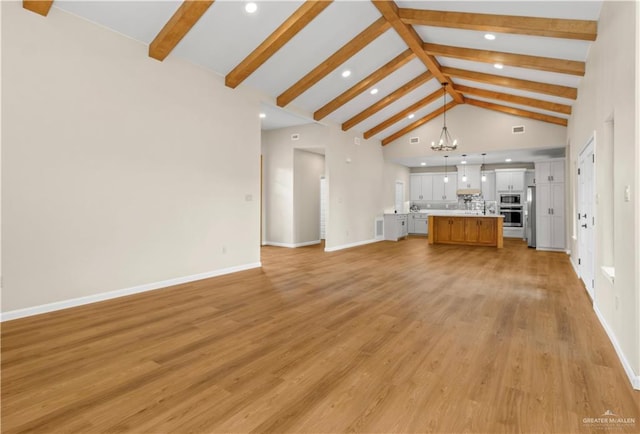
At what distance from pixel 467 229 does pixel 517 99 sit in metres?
3.69

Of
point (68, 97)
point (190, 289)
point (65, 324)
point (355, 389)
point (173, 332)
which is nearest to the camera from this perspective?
point (355, 389)

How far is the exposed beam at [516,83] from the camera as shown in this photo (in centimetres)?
606

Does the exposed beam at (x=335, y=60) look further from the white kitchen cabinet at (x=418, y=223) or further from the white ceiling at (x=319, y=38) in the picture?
the white kitchen cabinet at (x=418, y=223)

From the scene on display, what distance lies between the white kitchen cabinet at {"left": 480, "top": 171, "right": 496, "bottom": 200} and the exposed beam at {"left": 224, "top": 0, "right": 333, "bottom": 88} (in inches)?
379

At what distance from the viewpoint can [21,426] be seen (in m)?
1.80

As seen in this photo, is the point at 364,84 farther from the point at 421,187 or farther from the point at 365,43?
the point at 421,187

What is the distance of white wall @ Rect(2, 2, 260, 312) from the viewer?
11.6 ft

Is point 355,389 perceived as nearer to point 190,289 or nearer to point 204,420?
point 204,420

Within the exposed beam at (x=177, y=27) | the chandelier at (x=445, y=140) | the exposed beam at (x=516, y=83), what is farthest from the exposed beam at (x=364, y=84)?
the exposed beam at (x=177, y=27)

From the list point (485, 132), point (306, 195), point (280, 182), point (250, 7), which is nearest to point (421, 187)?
point (485, 132)

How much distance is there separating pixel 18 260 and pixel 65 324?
87 centimetres

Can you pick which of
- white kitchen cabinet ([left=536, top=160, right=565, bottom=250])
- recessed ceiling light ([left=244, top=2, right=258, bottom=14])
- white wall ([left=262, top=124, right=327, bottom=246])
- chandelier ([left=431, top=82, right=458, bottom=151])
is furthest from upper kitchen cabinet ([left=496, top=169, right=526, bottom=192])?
recessed ceiling light ([left=244, top=2, right=258, bottom=14])

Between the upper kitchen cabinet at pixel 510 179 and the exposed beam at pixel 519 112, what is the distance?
307cm

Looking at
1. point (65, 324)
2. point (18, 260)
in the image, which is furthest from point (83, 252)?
point (65, 324)
